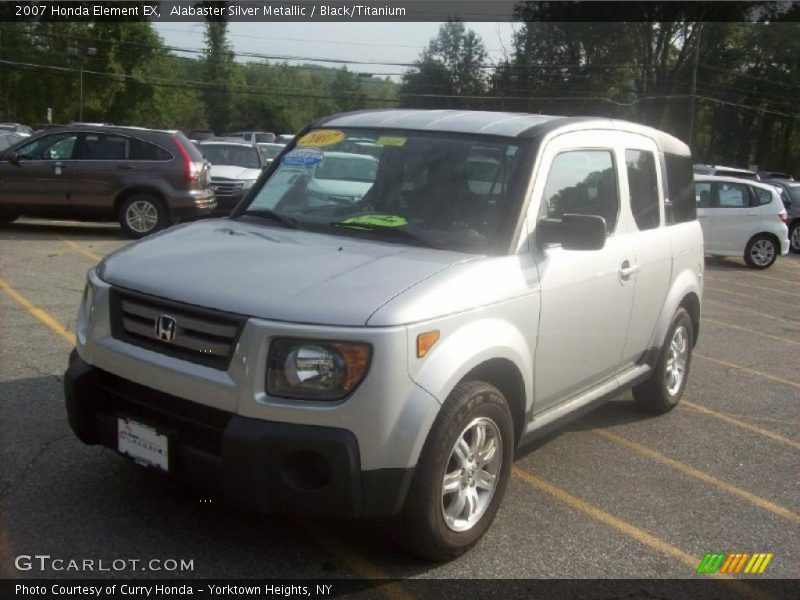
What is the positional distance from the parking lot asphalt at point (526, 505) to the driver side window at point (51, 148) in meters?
7.45

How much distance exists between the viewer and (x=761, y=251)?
51.7 ft

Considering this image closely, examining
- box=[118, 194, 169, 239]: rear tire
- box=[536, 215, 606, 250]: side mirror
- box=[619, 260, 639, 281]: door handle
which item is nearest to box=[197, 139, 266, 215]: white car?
box=[118, 194, 169, 239]: rear tire

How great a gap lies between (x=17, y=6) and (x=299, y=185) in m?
46.9

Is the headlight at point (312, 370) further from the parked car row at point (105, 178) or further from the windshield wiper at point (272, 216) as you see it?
the parked car row at point (105, 178)

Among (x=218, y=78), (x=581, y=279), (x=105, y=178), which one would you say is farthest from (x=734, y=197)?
(x=218, y=78)

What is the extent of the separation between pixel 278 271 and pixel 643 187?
2885 millimetres

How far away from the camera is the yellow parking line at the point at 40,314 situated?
22.3ft

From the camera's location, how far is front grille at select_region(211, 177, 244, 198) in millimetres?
15974

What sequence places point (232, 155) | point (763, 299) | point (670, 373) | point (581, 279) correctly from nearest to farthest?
point (581, 279)
point (670, 373)
point (763, 299)
point (232, 155)

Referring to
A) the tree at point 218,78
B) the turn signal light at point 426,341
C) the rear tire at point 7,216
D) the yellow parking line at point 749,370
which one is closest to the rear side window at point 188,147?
the rear tire at point 7,216

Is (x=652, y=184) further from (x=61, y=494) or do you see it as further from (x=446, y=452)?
(x=61, y=494)

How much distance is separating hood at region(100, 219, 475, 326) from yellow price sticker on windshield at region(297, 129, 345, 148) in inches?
31.9

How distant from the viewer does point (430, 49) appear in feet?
214

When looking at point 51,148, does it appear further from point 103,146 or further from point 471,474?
point 471,474
